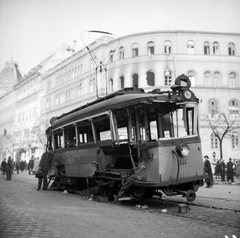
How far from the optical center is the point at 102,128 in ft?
39.1

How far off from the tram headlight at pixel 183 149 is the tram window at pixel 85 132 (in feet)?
11.6

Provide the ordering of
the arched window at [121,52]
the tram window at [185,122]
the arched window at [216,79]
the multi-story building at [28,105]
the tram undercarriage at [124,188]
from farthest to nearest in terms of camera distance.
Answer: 1. the multi-story building at [28,105]
2. the arched window at [121,52]
3. the arched window at [216,79]
4. the tram window at [185,122]
5. the tram undercarriage at [124,188]

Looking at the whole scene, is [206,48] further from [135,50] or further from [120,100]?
[120,100]

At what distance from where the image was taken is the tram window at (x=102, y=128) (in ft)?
37.8

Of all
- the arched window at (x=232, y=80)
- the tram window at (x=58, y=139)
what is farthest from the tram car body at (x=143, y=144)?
the arched window at (x=232, y=80)

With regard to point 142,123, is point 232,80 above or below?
above

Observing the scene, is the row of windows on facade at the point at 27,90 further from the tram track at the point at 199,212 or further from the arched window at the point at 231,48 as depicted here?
the tram track at the point at 199,212

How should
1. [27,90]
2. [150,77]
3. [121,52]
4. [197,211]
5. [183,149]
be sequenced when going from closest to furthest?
[197,211]
[183,149]
[150,77]
[121,52]
[27,90]

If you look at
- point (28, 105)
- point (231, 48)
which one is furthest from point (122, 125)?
point (28, 105)

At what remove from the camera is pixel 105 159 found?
11.7 metres

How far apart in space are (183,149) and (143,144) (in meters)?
1.05

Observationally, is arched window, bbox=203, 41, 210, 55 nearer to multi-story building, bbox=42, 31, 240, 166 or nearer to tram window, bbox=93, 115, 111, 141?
multi-story building, bbox=42, 31, 240, 166

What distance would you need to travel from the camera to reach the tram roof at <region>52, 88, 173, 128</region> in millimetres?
10500

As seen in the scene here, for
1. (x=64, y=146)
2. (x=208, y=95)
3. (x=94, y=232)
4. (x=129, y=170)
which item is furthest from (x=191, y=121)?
(x=208, y=95)
